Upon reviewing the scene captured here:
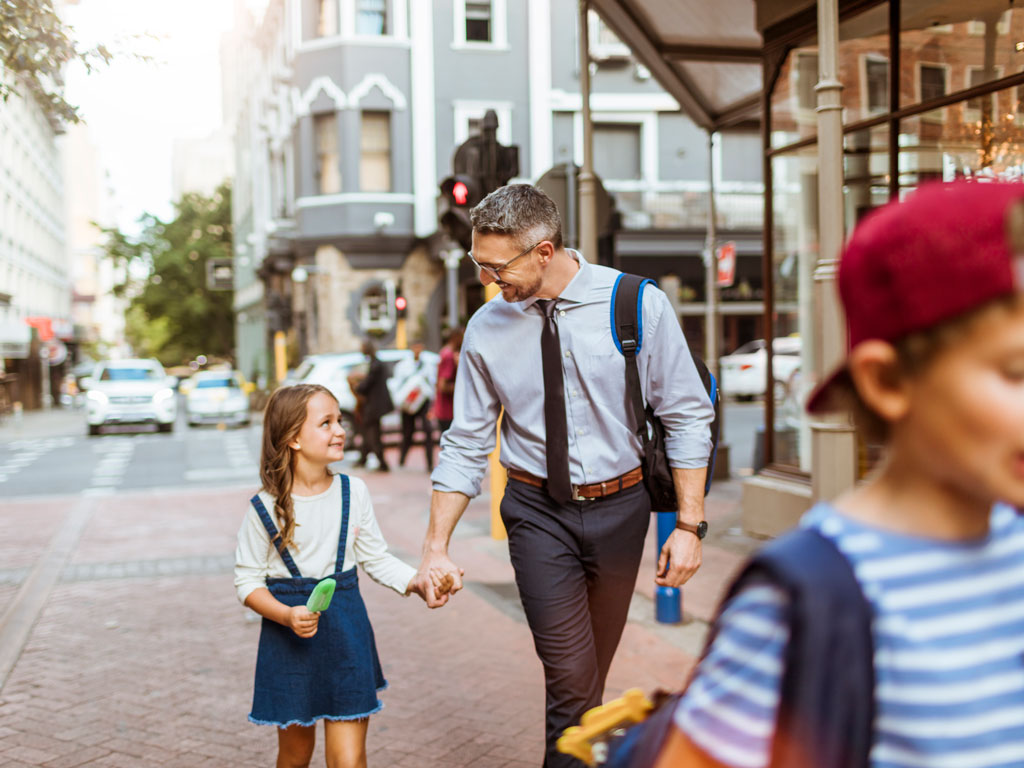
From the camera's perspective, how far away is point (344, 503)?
3.15 metres

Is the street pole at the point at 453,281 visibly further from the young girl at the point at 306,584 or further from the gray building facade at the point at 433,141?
the young girl at the point at 306,584

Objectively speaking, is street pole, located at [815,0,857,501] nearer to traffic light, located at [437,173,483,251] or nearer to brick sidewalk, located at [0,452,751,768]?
brick sidewalk, located at [0,452,751,768]

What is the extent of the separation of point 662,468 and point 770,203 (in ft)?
19.6

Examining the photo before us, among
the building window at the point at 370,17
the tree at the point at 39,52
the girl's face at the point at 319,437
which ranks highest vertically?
the building window at the point at 370,17

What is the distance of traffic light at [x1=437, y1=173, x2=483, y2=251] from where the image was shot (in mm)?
7469

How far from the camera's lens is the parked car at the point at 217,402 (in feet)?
82.6

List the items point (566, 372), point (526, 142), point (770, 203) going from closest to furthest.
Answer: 1. point (566, 372)
2. point (770, 203)
3. point (526, 142)

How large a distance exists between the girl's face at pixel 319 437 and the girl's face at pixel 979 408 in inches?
87.1

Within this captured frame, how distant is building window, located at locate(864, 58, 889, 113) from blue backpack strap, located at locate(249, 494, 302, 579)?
18.8 feet

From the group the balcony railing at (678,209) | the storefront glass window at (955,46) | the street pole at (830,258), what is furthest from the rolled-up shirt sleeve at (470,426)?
the balcony railing at (678,209)

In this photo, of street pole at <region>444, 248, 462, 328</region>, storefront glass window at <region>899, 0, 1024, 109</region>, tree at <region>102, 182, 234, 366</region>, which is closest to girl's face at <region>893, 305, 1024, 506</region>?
storefront glass window at <region>899, 0, 1024, 109</region>

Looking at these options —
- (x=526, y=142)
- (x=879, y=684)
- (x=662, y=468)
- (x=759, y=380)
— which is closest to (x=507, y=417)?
(x=662, y=468)

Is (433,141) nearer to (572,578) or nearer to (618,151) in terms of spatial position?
(618,151)

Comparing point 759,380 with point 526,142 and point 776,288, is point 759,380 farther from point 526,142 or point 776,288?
point 776,288
